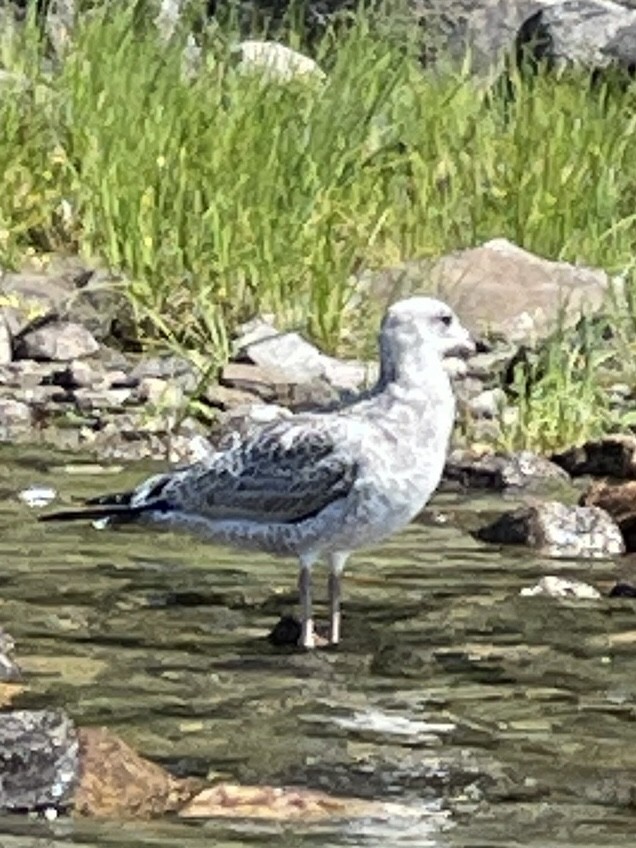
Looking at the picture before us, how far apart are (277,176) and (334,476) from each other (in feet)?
17.8

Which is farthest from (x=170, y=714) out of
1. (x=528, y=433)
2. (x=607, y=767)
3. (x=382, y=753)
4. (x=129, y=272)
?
(x=129, y=272)

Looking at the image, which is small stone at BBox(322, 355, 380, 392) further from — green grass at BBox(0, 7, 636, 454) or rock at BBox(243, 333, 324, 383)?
green grass at BBox(0, 7, 636, 454)

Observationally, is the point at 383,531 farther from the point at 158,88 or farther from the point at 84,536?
the point at 158,88

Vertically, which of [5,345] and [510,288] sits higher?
[510,288]

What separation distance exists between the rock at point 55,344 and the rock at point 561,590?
4573 mm

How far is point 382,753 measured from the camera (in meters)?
6.42

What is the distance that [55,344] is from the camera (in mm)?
12742

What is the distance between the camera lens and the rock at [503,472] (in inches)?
423

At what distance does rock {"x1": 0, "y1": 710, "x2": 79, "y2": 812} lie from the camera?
18.6 ft

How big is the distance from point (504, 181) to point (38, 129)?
2364mm

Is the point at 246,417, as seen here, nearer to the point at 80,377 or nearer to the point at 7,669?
the point at 80,377

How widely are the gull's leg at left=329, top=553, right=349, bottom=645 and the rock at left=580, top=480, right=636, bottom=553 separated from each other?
159cm

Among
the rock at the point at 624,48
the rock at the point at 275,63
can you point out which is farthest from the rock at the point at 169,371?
the rock at the point at 624,48

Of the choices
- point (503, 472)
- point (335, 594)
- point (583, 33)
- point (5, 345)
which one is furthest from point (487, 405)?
point (583, 33)
